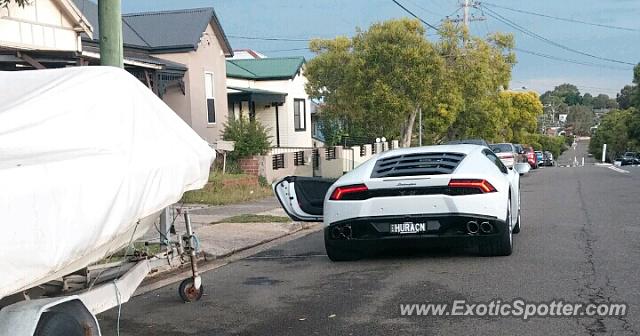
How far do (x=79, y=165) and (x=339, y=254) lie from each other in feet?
17.0

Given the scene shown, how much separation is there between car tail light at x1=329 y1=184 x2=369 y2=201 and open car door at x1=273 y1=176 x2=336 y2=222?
2.44 feet

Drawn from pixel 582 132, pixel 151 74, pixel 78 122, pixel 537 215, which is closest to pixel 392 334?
pixel 78 122

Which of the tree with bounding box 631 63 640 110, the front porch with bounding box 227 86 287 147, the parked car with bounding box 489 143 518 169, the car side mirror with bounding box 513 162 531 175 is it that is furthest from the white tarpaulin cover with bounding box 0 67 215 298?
the tree with bounding box 631 63 640 110

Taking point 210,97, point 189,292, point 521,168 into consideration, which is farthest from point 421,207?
point 210,97

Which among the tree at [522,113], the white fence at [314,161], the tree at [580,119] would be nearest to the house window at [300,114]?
the white fence at [314,161]

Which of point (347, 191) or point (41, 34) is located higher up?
point (41, 34)

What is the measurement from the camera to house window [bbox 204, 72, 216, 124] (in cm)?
2732

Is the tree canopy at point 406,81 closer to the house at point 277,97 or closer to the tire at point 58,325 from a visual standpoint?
the house at point 277,97

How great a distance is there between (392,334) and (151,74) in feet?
58.2

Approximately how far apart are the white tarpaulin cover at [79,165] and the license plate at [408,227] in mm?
3024

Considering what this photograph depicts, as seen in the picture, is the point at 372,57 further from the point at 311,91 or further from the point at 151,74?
the point at 311,91

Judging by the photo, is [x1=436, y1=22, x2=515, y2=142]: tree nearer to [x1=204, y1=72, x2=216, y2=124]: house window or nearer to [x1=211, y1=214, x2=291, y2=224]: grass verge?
[x1=204, y1=72, x2=216, y2=124]: house window

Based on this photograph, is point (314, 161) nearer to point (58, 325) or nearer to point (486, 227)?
point (486, 227)

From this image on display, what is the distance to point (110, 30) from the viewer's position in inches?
361
